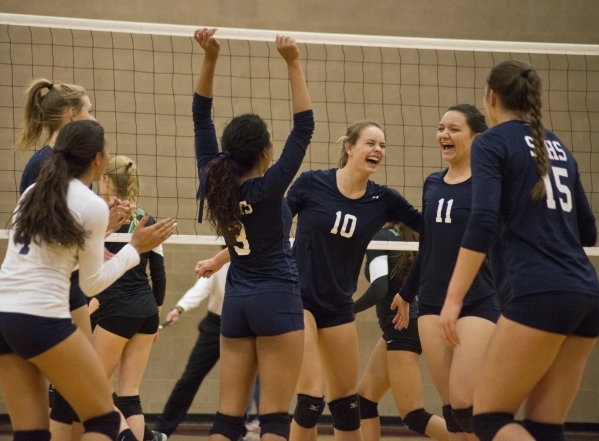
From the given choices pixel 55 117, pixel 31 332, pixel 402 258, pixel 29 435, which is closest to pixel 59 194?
pixel 31 332

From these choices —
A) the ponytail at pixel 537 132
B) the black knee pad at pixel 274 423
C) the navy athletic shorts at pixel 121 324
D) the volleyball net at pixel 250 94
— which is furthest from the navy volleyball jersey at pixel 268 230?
the volleyball net at pixel 250 94

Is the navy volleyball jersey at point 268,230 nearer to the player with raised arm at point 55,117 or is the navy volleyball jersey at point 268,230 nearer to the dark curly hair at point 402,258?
the player with raised arm at point 55,117

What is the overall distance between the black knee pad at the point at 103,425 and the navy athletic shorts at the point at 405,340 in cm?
241

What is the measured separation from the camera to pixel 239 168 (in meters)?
3.76

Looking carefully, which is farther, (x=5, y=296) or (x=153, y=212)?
(x=153, y=212)

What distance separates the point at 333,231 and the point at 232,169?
1.18 meters

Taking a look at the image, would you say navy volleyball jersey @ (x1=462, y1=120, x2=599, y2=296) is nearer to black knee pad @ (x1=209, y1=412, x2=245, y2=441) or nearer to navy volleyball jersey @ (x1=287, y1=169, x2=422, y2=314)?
black knee pad @ (x1=209, y1=412, x2=245, y2=441)

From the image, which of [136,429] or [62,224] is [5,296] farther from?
[136,429]

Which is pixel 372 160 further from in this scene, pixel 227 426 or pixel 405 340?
pixel 227 426

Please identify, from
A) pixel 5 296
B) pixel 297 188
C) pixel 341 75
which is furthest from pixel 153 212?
pixel 5 296

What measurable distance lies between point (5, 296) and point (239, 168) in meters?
1.19

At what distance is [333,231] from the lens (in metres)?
4.72

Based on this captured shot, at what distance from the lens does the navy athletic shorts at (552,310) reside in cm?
291

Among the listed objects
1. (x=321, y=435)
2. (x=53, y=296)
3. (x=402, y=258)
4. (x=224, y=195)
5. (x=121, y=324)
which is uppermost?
(x=224, y=195)
